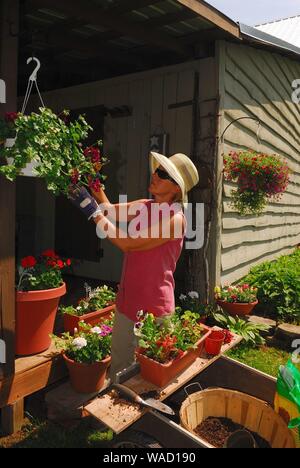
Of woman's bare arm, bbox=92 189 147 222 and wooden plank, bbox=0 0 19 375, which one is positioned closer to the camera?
wooden plank, bbox=0 0 19 375

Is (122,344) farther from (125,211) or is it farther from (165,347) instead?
(125,211)

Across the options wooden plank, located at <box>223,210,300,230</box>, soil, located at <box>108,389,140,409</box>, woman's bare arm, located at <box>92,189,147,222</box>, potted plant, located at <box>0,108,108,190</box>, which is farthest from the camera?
wooden plank, located at <box>223,210,300,230</box>

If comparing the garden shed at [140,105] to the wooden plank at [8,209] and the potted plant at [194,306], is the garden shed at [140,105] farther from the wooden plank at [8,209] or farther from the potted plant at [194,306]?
the potted plant at [194,306]

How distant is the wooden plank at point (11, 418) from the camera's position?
286 cm

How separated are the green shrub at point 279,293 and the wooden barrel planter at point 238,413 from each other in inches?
112

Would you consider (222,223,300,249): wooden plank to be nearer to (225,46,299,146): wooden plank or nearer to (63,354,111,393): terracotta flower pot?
(225,46,299,146): wooden plank

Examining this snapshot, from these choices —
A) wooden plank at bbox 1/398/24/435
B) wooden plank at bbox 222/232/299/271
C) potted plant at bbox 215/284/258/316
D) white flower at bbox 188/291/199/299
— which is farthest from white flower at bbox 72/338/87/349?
wooden plank at bbox 222/232/299/271

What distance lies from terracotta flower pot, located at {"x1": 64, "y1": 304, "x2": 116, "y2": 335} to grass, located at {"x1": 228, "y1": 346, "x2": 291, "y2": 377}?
5.01 ft

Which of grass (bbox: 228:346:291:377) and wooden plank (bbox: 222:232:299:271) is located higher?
wooden plank (bbox: 222:232:299:271)

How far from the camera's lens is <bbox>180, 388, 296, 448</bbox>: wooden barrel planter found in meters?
2.25

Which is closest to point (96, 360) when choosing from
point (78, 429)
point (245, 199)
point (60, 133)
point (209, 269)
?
point (78, 429)

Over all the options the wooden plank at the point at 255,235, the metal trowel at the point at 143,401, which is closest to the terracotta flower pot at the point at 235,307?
the wooden plank at the point at 255,235

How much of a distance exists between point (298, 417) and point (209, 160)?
3128 millimetres

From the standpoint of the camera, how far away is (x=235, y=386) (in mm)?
2934
